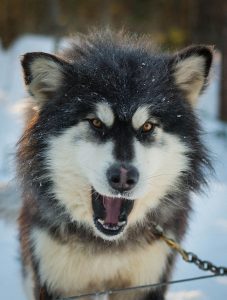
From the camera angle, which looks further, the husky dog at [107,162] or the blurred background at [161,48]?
the blurred background at [161,48]

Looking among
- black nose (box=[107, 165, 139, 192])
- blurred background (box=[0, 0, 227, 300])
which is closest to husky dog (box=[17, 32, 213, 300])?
black nose (box=[107, 165, 139, 192])

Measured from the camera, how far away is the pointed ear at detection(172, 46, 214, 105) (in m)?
2.84

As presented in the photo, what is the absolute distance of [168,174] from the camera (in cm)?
284

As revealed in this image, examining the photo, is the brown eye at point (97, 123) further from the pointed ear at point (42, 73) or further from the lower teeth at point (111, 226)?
the lower teeth at point (111, 226)

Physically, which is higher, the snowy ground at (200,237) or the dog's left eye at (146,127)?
the dog's left eye at (146,127)

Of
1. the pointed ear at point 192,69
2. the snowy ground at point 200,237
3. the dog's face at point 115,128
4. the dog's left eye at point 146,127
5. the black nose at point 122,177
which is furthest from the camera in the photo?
the snowy ground at point 200,237

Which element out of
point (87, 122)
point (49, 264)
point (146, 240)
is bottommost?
point (49, 264)

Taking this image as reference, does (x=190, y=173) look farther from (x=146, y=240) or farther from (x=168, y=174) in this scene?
(x=146, y=240)

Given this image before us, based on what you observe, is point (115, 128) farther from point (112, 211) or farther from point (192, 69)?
point (192, 69)

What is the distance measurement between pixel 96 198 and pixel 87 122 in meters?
0.40

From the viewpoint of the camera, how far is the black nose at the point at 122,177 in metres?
2.49

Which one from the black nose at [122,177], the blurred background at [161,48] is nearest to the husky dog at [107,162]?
the black nose at [122,177]

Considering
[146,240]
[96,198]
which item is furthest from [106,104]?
[146,240]

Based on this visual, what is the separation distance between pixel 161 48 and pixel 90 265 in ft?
5.79
